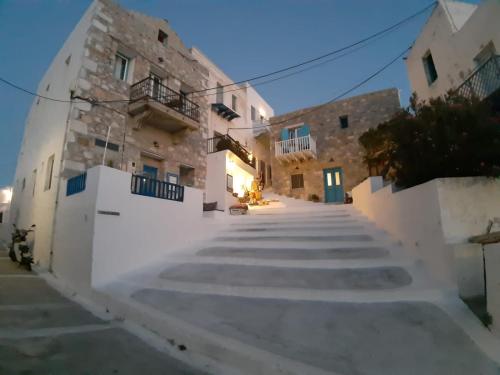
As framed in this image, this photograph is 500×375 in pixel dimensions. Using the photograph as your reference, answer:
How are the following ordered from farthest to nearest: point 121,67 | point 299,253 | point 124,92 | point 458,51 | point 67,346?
point 121,67, point 124,92, point 458,51, point 299,253, point 67,346

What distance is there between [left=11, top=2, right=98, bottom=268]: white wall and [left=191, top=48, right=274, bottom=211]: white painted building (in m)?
5.81

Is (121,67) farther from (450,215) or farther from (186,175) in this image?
(450,215)

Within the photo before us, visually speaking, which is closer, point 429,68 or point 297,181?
point 429,68

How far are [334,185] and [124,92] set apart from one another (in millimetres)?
11745

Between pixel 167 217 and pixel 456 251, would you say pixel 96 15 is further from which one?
pixel 456 251

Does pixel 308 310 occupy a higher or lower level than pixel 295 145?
lower

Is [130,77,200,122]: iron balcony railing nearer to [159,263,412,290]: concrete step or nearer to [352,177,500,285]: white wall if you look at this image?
[159,263,412,290]: concrete step

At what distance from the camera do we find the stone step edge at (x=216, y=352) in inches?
70.7

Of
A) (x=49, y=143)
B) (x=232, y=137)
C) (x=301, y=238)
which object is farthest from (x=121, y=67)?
(x=301, y=238)

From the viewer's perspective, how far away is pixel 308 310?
8.64ft

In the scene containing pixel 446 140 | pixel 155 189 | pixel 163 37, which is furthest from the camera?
pixel 163 37

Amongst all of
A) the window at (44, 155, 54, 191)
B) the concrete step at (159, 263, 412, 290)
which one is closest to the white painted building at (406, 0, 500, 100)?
the concrete step at (159, 263, 412, 290)

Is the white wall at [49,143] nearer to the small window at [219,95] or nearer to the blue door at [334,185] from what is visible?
the small window at [219,95]

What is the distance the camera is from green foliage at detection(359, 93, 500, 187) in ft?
9.35
